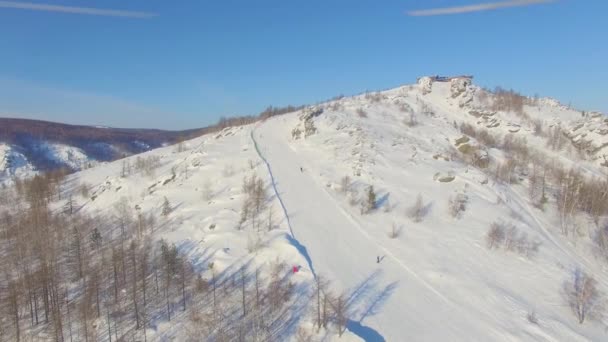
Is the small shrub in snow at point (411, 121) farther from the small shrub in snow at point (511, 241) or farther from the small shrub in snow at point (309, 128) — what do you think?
the small shrub in snow at point (511, 241)

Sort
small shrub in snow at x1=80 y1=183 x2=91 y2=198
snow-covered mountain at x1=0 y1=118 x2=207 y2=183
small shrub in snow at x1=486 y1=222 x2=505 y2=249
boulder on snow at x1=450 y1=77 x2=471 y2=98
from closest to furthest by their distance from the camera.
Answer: small shrub in snow at x1=486 y1=222 x2=505 y2=249
small shrub in snow at x1=80 y1=183 x2=91 y2=198
boulder on snow at x1=450 y1=77 x2=471 y2=98
snow-covered mountain at x1=0 y1=118 x2=207 y2=183

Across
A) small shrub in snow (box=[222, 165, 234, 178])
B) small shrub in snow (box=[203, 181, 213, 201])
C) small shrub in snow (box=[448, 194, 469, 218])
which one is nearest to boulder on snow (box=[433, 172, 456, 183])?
small shrub in snow (box=[448, 194, 469, 218])

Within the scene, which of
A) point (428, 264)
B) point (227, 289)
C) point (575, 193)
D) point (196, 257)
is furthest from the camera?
point (575, 193)

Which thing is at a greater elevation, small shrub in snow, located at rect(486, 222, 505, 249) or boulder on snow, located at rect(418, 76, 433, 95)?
boulder on snow, located at rect(418, 76, 433, 95)

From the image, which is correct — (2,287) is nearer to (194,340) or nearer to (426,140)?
(194,340)

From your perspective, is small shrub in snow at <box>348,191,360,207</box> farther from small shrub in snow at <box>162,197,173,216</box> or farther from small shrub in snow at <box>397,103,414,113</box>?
small shrub in snow at <box>397,103,414,113</box>

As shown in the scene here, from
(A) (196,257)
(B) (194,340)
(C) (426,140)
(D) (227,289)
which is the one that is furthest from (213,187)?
(C) (426,140)

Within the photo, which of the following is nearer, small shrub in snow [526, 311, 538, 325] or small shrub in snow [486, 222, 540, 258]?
small shrub in snow [526, 311, 538, 325]

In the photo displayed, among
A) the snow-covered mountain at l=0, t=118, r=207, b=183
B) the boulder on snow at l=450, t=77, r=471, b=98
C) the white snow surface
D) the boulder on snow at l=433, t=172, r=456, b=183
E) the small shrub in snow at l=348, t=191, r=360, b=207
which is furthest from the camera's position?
the snow-covered mountain at l=0, t=118, r=207, b=183
